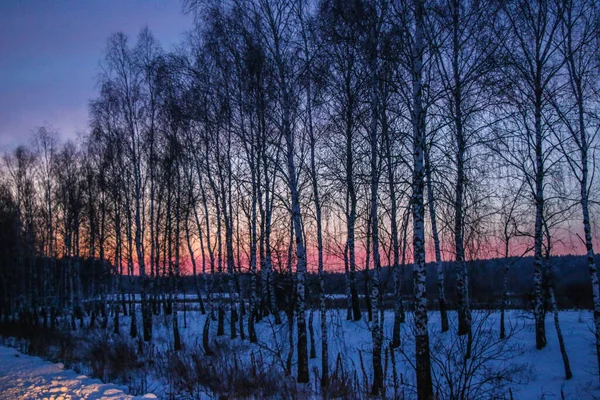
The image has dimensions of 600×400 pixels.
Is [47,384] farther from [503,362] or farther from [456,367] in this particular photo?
[503,362]

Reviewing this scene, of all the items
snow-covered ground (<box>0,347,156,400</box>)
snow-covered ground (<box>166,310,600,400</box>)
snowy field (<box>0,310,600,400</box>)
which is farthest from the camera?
snow-covered ground (<box>166,310,600,400</box>)

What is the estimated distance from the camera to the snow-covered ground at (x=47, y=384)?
26.8ft

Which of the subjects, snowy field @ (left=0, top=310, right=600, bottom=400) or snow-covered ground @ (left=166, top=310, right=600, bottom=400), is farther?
snow-covered ground @ (left=166, top=310, right=600, bottom=400)

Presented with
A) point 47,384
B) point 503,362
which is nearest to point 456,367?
point 503,362

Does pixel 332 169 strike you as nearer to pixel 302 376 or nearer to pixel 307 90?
pixel 307 90

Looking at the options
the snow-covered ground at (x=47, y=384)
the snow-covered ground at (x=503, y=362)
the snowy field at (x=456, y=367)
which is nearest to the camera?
the snowy field at (x=456, y=367)

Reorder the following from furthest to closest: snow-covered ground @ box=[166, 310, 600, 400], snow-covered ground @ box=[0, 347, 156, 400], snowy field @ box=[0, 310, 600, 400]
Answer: snow-covered ground @ box=[166, 310, 600, 400] → snow-covered ground @ box=[0, 347, 156, 400] → snowy field @ box=[0, 310, 600, 400]

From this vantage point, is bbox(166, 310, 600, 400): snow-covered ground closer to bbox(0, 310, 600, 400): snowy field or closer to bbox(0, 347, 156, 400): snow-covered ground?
bbox(0, 310, 600, 400): snowy field

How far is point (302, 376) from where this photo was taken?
941 centimetres

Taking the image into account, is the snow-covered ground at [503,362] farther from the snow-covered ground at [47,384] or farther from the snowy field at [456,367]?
the snow-covered ground at [47,384]

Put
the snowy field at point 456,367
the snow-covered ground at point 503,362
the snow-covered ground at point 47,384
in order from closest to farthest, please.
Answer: the snowy field at point 456,367 < the snow-covered ground at point 47,384 < the snow-covered ground at point 503,362

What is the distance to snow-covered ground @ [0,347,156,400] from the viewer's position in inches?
322

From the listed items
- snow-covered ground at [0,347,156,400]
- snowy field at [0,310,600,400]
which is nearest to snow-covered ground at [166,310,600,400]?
snowy field at [0,310,600,400]

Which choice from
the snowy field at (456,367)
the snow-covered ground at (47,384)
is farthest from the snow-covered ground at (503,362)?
the snow-covered ground at (47,384)
